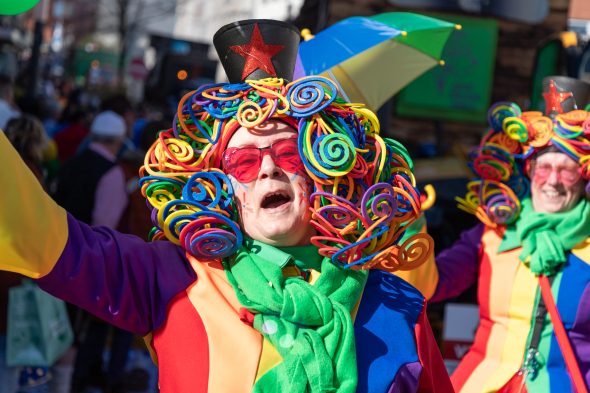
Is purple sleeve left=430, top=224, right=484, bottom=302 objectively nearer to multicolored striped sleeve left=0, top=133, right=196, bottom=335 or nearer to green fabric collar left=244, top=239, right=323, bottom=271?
green fabric collar left=244, top=239, right=323, bottom=271

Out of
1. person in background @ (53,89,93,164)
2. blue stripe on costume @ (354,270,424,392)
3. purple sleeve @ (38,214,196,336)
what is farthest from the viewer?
person in background @ (53,89,93,164)

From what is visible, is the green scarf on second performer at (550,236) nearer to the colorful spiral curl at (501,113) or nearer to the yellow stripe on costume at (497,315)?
the yellow stripe on costume at (497,315)

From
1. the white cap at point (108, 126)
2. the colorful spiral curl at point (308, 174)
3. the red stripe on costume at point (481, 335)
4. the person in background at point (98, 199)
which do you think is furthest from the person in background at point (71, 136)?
the colorful spiral curl at point (308, 174)

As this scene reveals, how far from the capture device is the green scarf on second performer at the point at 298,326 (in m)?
2.55

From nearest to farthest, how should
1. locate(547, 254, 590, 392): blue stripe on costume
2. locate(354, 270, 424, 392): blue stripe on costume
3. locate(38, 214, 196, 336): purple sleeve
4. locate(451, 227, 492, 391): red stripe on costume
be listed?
1. locate(38, 214, 196, 336): purple sleeve
2. locate(354, 270, 424, 392): blue stripe on costume
3. locate(547, 254, 590, 392): blue stripe on costume
4. locate(451, 227, 492, 391): red stripe on costume

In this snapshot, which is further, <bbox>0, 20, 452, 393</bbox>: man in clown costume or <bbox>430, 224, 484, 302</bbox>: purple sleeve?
<bbox>430, 224, 484, 302</bbox>: purple sleeve

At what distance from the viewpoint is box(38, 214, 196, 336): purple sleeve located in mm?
2475

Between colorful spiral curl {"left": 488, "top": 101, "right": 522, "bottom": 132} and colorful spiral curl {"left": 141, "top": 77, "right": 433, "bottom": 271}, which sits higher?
colorful spiral curl {"left": 141, "top": 77, "right": 433, "bottom": 271}

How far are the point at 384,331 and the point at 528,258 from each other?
1.46 metres

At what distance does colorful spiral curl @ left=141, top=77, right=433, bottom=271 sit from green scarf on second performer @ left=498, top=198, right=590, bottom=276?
4.02ft

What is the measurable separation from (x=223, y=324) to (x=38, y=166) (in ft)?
10.6

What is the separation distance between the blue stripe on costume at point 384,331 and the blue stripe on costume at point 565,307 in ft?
3.89

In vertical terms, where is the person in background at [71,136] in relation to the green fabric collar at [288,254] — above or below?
below

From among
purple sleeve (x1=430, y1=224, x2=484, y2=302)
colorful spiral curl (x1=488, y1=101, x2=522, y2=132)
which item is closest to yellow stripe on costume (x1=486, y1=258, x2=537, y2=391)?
purple sleeve (x1=430, y1=224, x2=484, y2=302)
